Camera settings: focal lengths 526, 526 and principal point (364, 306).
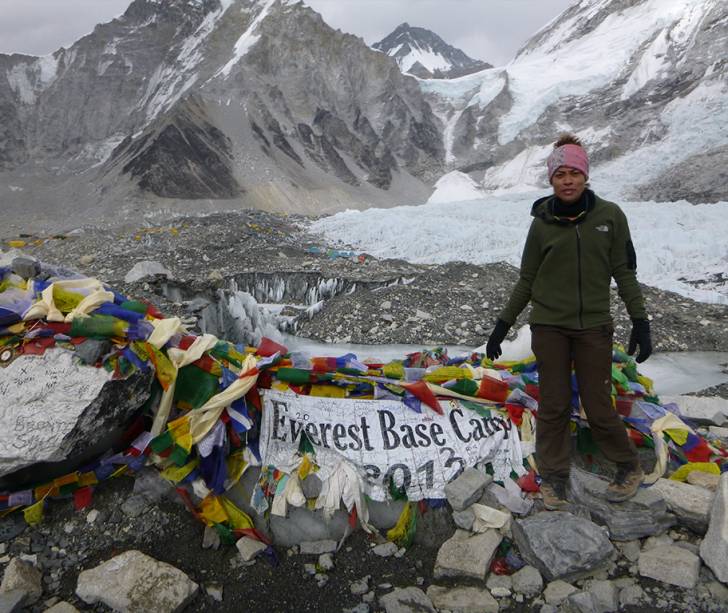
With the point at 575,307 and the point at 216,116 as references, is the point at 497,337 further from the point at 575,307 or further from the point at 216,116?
the point at 216,116

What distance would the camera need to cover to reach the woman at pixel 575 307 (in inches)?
91.7

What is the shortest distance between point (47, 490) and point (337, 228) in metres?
19.0

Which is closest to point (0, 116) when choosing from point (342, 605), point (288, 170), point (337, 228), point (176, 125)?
point (176, 125)

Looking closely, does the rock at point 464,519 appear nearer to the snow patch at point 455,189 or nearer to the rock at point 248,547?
the rock at point 248,547

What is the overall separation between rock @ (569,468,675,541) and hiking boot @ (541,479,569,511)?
11 cm

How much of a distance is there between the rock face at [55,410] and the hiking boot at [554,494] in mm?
2045

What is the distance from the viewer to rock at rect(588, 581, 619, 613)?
2.01m

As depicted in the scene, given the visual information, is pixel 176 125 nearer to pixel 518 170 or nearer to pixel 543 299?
pixel 518 170

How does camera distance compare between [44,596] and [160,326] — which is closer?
[44,596]

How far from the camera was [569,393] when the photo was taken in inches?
99.4

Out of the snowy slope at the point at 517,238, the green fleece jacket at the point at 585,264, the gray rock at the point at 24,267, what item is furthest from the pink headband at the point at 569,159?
the snowy slope at the point at 517,238

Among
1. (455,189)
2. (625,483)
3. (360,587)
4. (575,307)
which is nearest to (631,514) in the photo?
(625,483)

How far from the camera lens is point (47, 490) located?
2.50 m

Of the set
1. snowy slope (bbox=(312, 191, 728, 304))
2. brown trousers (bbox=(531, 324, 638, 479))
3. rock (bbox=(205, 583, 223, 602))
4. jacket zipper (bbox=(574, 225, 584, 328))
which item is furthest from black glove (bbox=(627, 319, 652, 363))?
snowy slope (bbox=(312, 191, 728, 304))
